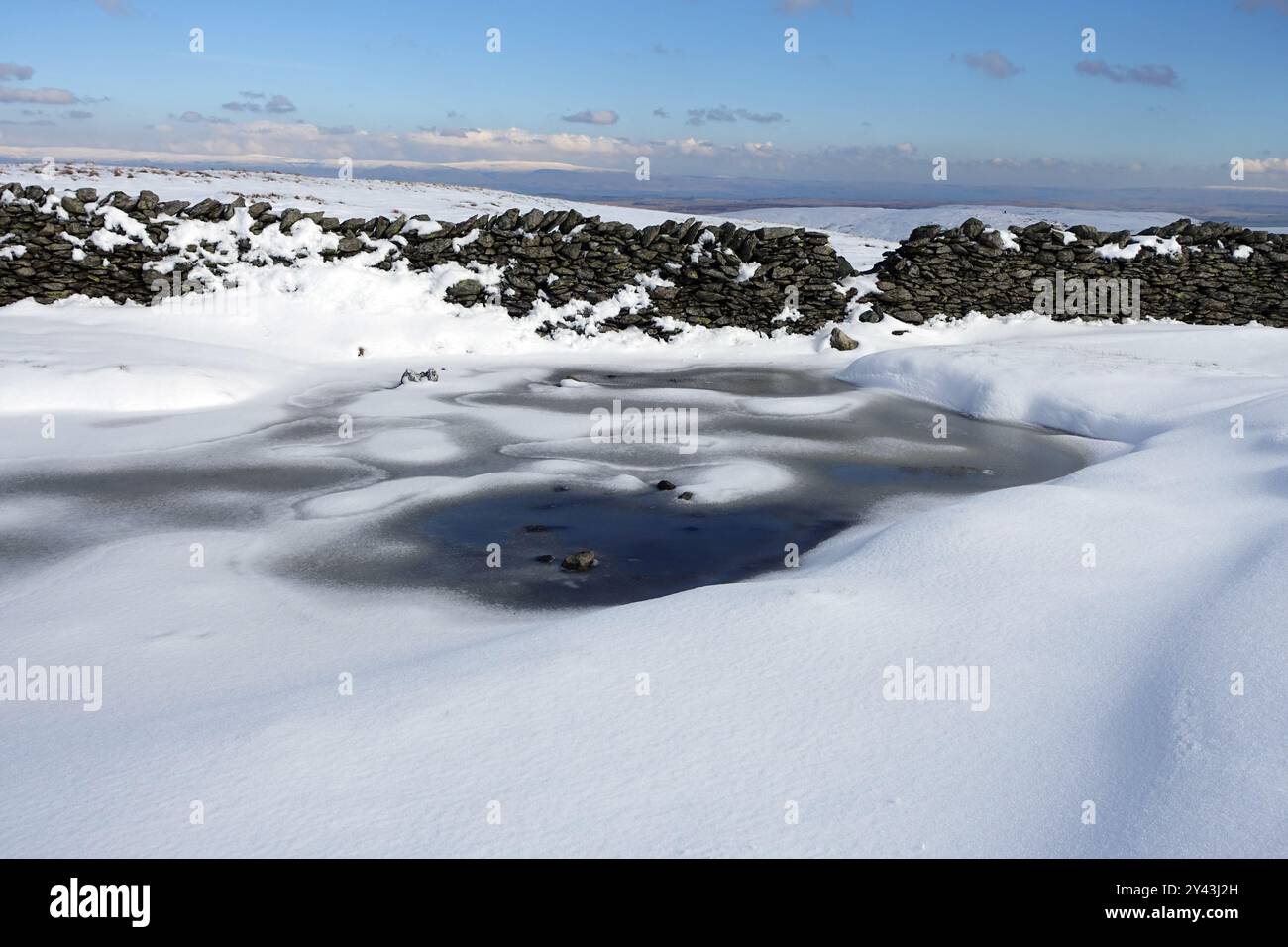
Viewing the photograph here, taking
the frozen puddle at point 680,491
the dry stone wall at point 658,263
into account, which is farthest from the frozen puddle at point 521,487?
the dry stone wall at point 658,263

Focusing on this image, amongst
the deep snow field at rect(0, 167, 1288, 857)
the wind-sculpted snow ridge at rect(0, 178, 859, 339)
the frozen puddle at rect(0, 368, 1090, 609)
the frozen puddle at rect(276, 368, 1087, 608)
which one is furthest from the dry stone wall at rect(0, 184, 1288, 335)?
the deep snow field at rect(0, 167, 1288, 857)

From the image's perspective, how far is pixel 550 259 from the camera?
16.4 m

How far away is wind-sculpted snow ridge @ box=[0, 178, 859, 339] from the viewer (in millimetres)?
15747

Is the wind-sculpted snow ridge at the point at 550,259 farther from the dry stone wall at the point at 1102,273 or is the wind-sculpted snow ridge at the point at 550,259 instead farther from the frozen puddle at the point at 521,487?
the frozen puddle at the point at 521,487

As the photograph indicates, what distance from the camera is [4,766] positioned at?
400 cm

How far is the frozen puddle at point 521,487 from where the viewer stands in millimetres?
6902

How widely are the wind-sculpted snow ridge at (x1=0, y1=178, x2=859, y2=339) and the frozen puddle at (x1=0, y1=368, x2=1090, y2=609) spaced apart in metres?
4.08

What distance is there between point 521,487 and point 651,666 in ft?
14.4

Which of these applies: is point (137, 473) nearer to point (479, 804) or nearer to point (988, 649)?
point (479, 804)

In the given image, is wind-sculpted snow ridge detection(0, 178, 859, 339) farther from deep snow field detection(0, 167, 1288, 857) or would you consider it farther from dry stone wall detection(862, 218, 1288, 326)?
deep snow field detection(0, 167, 1288, 857)

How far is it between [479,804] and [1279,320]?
1884 centimetres

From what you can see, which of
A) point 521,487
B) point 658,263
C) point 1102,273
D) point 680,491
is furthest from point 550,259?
point 1102,273
